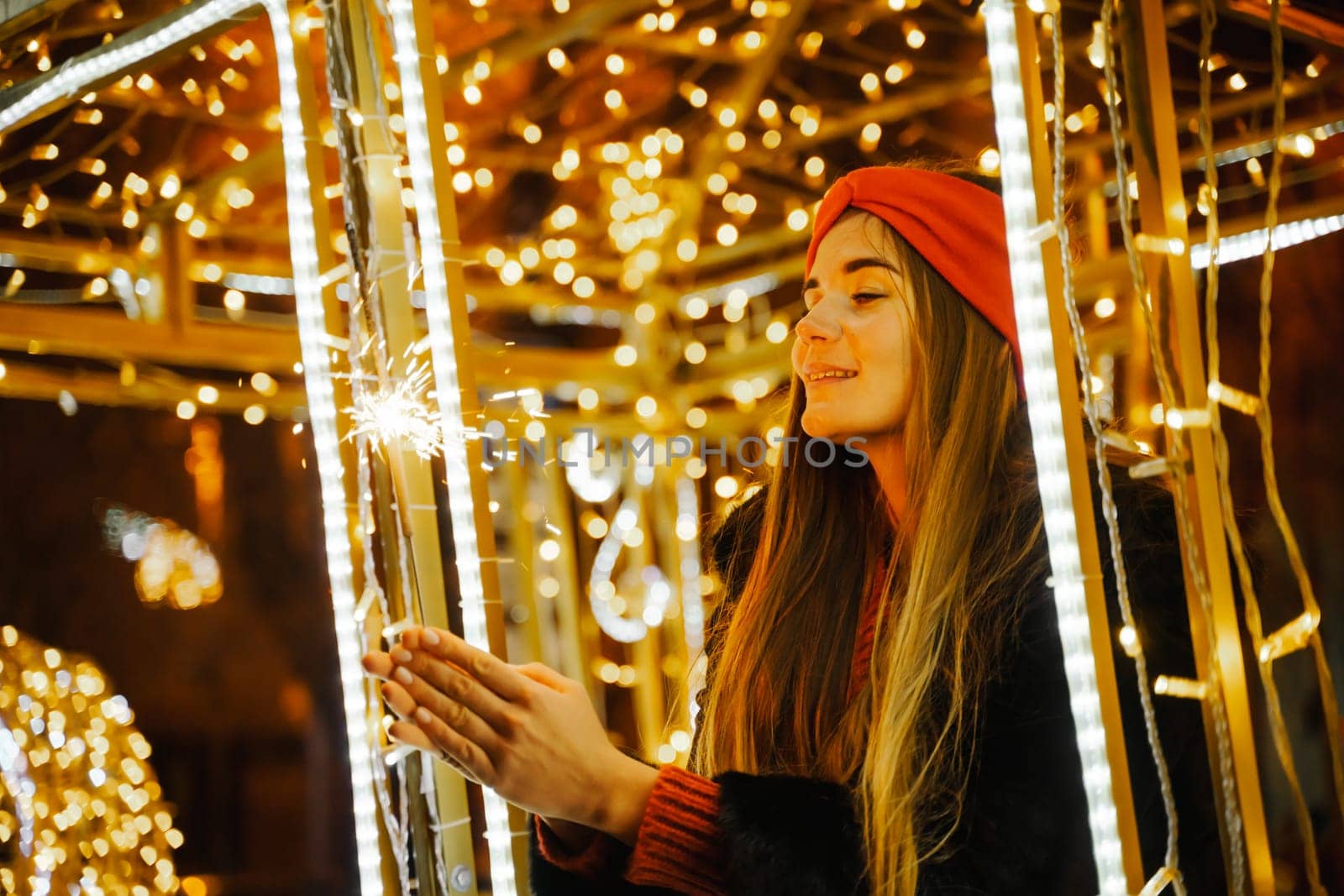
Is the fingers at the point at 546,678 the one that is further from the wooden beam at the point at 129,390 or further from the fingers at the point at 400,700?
the wooden beam at the point at 129,390

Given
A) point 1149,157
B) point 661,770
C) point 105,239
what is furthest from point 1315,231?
point 105,239

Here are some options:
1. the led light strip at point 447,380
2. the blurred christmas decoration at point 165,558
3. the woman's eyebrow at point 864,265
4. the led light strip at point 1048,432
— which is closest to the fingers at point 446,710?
the led light strip at point 447,380

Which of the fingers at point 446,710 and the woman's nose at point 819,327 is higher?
the woman's nose at point 819,327

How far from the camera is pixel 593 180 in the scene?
386 cm

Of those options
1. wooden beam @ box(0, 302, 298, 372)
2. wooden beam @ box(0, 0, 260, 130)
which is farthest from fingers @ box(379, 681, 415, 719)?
wooden beam @ box(0, 302, 298, 372)

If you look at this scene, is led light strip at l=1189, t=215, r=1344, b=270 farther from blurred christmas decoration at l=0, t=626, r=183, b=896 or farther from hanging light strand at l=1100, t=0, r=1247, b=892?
blurred christmas decoration at l=0, t=626, r=183, b=896

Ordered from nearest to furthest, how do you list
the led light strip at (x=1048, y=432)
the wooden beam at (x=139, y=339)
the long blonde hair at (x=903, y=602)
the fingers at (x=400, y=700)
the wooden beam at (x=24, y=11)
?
the led light strip at (x=1048, y=432)
the fingers at (x=400, y=700)
the long blonde hair at (x=903, y=602)
the wooden beam at (x=24, y=11)
the wooden beam at (x=139, y=339)

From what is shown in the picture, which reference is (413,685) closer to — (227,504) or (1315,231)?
(1315,231)

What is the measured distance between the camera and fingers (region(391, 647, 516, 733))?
3.31ft

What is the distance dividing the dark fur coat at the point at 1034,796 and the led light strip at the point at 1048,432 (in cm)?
12

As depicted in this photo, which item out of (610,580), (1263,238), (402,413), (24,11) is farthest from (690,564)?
(402,413)

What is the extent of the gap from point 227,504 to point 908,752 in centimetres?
283

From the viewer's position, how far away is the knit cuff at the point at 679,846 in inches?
42.8

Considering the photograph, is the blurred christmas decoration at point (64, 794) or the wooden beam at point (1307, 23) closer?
the wooden beam at point (1307, 23)
